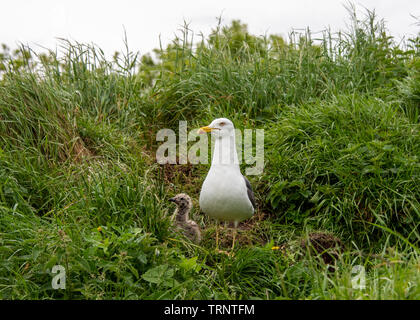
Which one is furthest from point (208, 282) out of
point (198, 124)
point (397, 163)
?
point (198, 124)

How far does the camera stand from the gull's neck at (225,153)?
4383 mm

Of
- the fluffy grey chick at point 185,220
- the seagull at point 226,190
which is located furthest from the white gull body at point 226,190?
the fluffy grey chick at point 185,220

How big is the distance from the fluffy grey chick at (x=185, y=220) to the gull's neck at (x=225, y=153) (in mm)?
514

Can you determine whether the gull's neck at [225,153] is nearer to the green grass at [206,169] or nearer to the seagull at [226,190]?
the seagull at [226,190]

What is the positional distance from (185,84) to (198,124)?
0.83m

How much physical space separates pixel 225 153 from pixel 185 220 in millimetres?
785

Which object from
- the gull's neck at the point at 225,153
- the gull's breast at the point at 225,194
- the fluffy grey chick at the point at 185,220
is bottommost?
the fluffy grey chick at the point at 185,220

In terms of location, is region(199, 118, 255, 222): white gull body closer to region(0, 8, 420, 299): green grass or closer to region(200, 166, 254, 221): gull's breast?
region(200, 166, 254, 221): gull's breast

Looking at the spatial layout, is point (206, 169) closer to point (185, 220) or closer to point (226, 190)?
point (185, 220)

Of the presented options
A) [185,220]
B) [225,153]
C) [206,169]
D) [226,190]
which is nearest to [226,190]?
[226,190]

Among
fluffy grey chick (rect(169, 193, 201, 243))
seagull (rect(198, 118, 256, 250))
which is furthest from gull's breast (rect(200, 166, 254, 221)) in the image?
fluffy grey chick (rect(169, 193, 201, 243))

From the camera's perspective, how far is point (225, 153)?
4441 mm

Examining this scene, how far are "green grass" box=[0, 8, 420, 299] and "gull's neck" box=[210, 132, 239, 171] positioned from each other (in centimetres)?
62

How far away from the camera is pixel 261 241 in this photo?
491 cm
